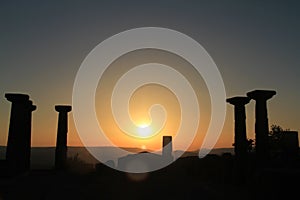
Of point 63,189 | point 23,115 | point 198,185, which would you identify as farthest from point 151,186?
point 23,115

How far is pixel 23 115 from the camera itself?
21.5 metres

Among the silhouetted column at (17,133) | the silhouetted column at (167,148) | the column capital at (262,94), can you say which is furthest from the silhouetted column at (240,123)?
the silhouetted column at (17,133)

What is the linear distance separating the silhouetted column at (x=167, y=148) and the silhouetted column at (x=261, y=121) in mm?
8538

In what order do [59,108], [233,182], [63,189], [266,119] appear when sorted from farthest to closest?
1. [59,108]
2. [266,119]
3. [233,182]
4. [63,189]

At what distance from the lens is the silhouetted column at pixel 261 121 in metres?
21.3

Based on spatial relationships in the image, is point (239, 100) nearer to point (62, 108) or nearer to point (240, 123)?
point (240, 123)

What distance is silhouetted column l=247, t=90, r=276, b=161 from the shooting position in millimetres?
21266

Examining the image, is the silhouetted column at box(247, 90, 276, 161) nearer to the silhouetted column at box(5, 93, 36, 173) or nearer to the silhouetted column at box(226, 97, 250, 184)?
the silhouetted column at box(226, 97, 250, 184)

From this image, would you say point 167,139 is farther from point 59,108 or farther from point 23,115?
point 23,115

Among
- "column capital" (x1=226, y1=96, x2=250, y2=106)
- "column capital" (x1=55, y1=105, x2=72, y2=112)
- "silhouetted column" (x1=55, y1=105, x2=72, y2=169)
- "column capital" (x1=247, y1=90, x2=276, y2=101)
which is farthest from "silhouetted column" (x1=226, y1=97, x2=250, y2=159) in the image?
"silhouetted column" (x1=55, y1=105, x2=72, y2=169)

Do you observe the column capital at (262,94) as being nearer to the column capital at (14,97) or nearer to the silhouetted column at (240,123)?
the silhouetted column at (240,123)

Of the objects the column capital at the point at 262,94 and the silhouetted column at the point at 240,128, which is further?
the silhouetted column at the point at 240,128

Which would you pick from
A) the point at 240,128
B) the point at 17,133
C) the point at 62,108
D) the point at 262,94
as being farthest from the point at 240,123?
the point at 17,133

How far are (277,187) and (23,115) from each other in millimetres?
14674
